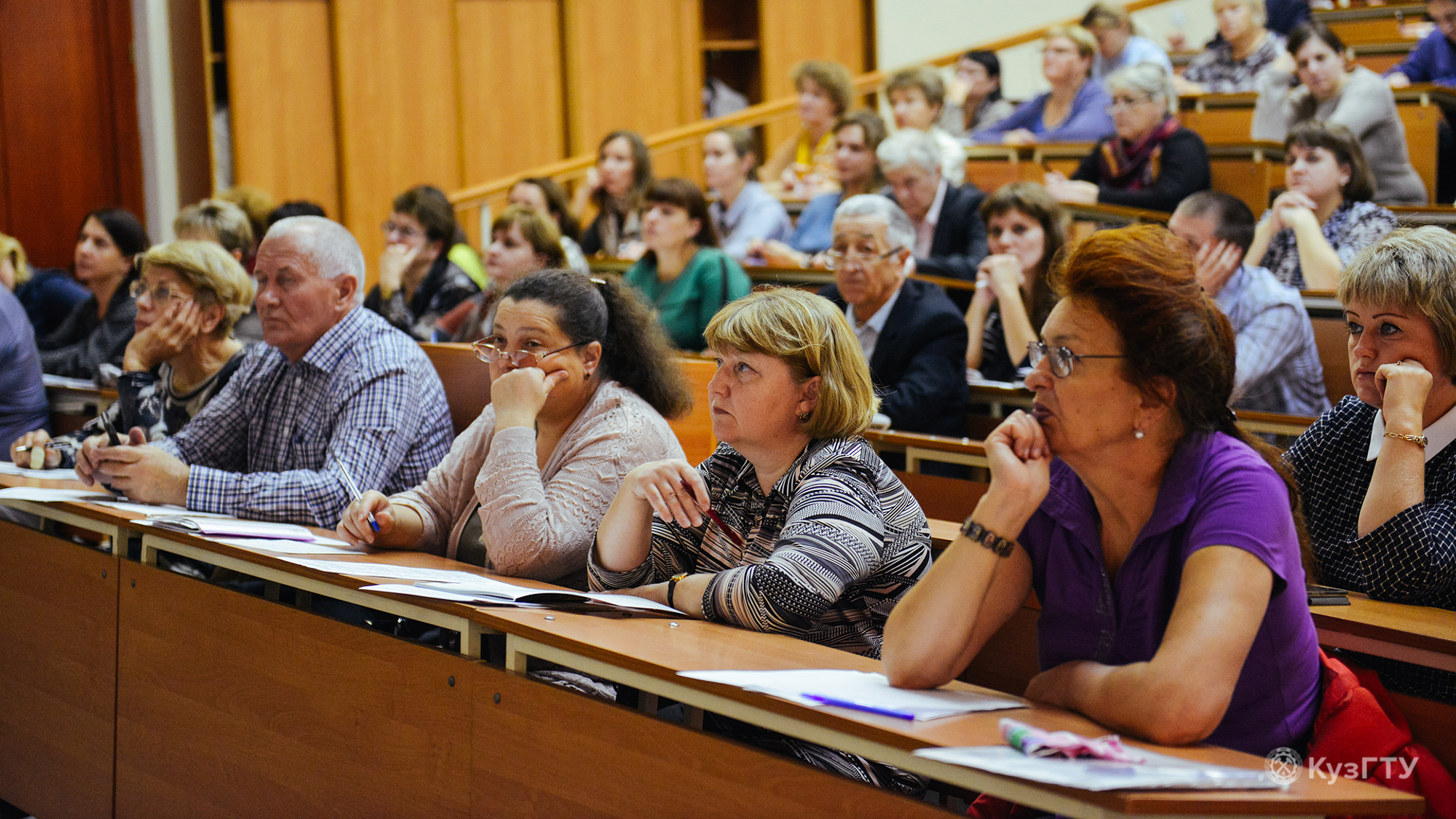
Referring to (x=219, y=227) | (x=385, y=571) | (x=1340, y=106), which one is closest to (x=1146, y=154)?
(x=1340, y=106)

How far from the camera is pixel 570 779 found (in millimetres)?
1555

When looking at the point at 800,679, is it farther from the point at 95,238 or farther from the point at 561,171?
the point at 561,171

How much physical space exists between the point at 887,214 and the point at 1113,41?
3727mm

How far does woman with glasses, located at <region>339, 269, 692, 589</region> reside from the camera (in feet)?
6.80

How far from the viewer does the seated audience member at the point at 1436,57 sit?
5.62m

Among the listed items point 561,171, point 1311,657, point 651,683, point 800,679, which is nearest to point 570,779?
point 651,683

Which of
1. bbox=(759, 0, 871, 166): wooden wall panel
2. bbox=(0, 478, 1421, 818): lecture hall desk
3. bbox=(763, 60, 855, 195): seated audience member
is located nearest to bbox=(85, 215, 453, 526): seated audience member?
bbox=(0, 478, 1421, 818): lecture hall desk

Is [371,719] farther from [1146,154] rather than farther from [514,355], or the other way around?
[1146,154]

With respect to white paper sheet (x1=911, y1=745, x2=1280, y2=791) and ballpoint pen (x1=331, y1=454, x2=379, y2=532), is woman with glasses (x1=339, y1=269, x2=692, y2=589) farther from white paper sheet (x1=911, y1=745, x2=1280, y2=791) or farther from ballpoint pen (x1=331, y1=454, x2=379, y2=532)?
white paper sheet (x1=911, y1=745, x2=1280, y2=791)

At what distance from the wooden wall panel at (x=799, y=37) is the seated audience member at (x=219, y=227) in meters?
4.28

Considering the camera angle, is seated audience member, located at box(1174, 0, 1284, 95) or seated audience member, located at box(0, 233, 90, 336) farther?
seated audience member, located at box(1174, 0, 1284, 95)

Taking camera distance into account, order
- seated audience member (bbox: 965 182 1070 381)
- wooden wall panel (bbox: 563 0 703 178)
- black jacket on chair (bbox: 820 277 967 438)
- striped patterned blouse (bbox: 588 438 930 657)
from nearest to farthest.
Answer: striped patterned blouse (bbox: 588 438 930 657) < black jacket on chair (bbox: 820 277 967 438) < seated audience member (bbox: 965 182 1070 381) < wooden wall panel (bbox: 563 0 703 178)

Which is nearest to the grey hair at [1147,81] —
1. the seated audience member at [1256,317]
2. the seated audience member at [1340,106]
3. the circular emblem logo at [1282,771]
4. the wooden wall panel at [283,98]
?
Answer: the seated audience member at [1340,106]

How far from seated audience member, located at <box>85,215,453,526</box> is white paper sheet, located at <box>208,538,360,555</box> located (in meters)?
0.32
